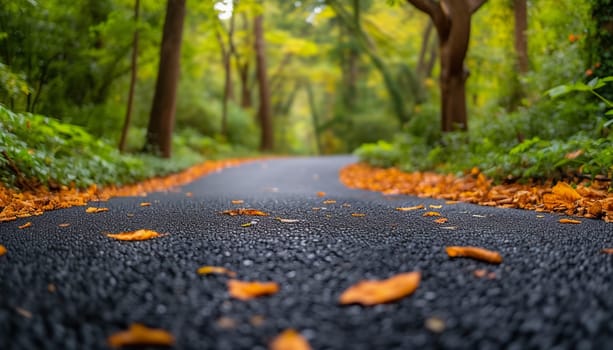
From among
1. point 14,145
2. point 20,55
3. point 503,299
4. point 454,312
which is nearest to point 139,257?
point 454,312

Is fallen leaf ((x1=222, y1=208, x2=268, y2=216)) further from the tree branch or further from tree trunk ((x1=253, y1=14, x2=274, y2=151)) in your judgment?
tree trunk ((x1=253, y1=14, x2=274, y2=151))

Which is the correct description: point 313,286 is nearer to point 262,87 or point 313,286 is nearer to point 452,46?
point 452,46

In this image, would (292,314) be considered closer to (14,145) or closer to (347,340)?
(347,340)

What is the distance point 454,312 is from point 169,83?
30.4 feet

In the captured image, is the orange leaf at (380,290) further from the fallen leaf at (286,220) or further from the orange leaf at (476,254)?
the fallen leaf at (286,220)

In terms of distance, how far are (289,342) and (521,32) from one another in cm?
1033

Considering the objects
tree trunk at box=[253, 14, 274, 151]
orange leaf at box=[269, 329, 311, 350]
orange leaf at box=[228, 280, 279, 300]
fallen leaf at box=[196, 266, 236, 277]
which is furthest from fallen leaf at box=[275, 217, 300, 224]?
tree trunk at box=[253, 14, 274, 151]

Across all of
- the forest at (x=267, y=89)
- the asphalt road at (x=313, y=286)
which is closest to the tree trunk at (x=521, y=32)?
the forest at (x=267, y=89)

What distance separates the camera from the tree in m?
6.25

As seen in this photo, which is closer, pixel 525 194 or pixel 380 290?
pixel 380 290

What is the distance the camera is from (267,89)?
19672 mm

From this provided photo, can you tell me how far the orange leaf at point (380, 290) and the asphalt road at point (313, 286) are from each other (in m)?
0.03

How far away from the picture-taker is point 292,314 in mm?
1174

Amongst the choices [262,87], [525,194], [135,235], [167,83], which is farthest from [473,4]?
[262,87]
